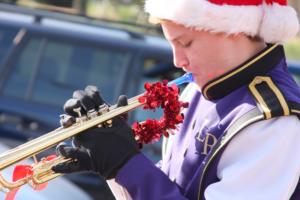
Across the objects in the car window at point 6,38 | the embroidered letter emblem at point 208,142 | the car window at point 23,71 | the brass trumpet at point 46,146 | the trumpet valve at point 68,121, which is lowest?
the embroidered letter emblem at point 208,142

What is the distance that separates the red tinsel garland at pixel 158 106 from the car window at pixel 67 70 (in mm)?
2523

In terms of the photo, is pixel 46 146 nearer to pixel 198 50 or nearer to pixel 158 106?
pixel 158 106

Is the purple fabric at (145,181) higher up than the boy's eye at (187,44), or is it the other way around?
the boy's eye at (187,44)

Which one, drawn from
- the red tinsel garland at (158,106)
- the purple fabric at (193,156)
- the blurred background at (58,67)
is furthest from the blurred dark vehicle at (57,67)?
the purple fabric at (193,156)

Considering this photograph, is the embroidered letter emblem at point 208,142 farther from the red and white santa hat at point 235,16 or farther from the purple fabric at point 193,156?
the red and white santa hat at point 235,16

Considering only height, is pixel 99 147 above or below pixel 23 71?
below

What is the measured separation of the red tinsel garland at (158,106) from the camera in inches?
92.7

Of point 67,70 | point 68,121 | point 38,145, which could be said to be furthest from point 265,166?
point 67,70

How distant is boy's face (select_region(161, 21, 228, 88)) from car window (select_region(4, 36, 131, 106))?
2.78 meters

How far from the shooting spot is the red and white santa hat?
2119 mm

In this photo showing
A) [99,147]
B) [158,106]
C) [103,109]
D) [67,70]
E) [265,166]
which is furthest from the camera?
[67,70]

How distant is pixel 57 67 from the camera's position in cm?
507

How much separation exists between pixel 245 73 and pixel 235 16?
6.3 inches

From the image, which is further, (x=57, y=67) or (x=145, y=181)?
(x=57, y=67)
